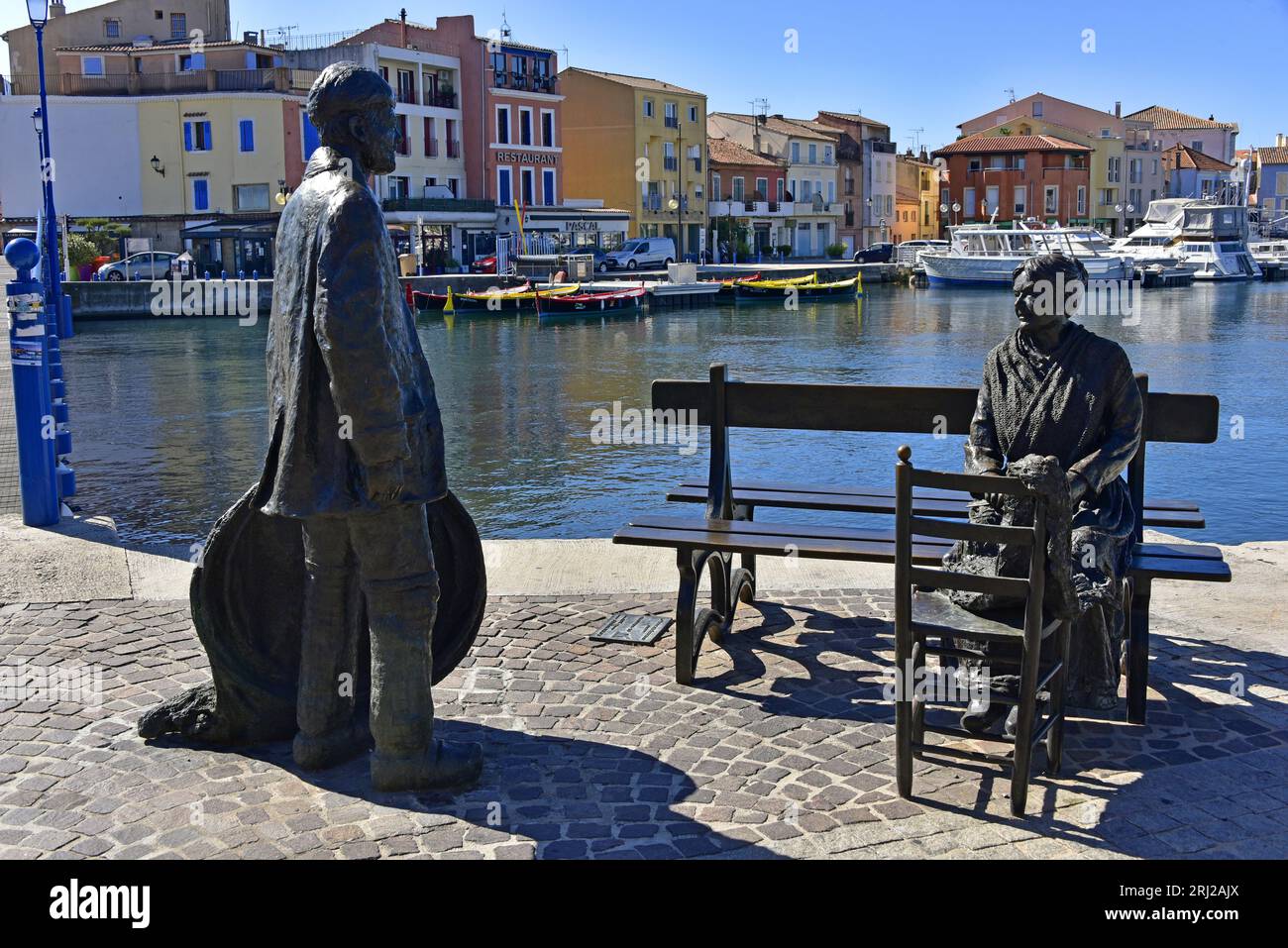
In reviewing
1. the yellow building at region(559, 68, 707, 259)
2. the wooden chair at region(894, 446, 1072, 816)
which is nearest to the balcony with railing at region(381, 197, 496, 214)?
the yellow building at region(559, 68, 707, 259)

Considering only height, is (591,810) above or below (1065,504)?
below

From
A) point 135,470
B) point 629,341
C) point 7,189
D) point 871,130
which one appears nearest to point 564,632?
point 135,470

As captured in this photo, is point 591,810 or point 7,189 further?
point 7,189

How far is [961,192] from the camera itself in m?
96.6

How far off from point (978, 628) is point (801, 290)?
51.3 m

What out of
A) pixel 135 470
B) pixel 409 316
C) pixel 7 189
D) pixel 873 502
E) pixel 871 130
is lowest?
pixel 135 470

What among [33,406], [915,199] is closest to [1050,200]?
[915,199]

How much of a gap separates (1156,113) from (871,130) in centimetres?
3347

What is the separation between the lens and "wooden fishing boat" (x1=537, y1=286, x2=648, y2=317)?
4466 cm

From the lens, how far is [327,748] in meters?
4.60

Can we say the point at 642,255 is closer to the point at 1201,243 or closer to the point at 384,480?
the point at 1201,243

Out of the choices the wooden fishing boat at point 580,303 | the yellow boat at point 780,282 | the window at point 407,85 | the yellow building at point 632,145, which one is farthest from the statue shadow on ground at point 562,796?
the yellow building at point 632,145

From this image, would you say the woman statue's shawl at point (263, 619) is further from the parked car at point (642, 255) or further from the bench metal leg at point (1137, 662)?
the parked car at point (642, 255)

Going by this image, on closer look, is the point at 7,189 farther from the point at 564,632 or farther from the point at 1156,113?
the point at 1156,113
